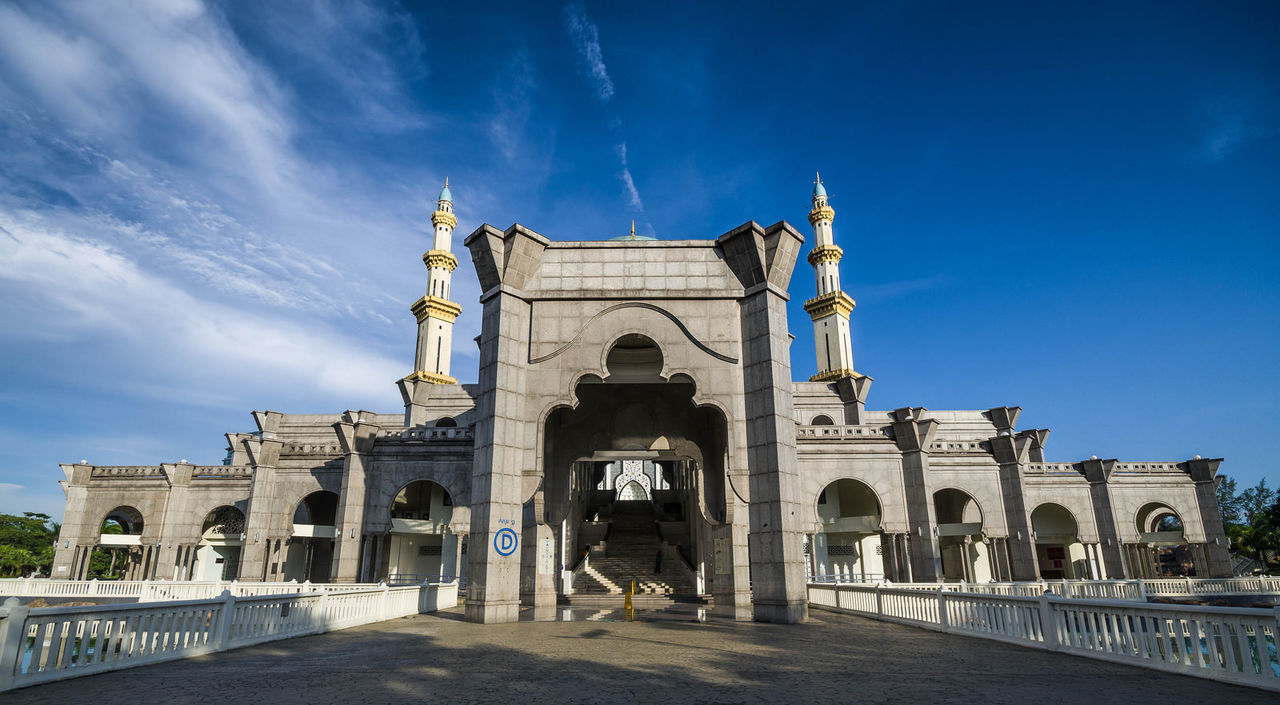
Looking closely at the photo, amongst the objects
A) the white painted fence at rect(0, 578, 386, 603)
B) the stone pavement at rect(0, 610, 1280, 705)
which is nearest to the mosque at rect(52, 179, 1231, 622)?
the stone pavement at rect(0, 610, 1280, 705)

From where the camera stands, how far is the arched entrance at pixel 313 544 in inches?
1391

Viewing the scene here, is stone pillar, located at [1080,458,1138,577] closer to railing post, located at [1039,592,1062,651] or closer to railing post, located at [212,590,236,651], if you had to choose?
railing post, located at [1039,592,1062,651]

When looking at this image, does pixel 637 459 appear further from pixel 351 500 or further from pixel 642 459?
pixel 351 500

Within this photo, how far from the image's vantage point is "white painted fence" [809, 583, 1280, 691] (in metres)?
7.68

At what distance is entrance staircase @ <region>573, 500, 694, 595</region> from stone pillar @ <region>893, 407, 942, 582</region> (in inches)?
401

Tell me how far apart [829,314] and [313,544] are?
3458cm

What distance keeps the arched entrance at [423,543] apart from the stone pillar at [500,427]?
14847mm

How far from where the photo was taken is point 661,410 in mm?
24203

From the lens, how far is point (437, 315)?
4394cm

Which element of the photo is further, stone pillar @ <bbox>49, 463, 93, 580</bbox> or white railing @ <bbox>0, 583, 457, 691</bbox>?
stone pillar @ <bbox>49, 463, 93, 580</bbox>

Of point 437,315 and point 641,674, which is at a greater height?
point 437,315

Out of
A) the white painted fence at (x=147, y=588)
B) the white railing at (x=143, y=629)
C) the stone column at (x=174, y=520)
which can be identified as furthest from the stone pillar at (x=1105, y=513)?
the stone column at (x=174, y=520)

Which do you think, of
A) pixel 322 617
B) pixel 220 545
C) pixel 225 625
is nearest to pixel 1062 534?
pixel 322 617

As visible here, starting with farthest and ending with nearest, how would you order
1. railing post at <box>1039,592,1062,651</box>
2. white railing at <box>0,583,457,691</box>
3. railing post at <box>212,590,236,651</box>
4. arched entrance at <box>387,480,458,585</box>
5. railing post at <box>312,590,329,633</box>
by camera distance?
arched entrance at <box>387,480,458,585</box>, railing post at <box>312,590,329,633</box>, railing post at <box>212,590,236,651</box>, railing post at <box>1039,592,1062,651</box>, white railing at <box>0,583,457,691</box>
